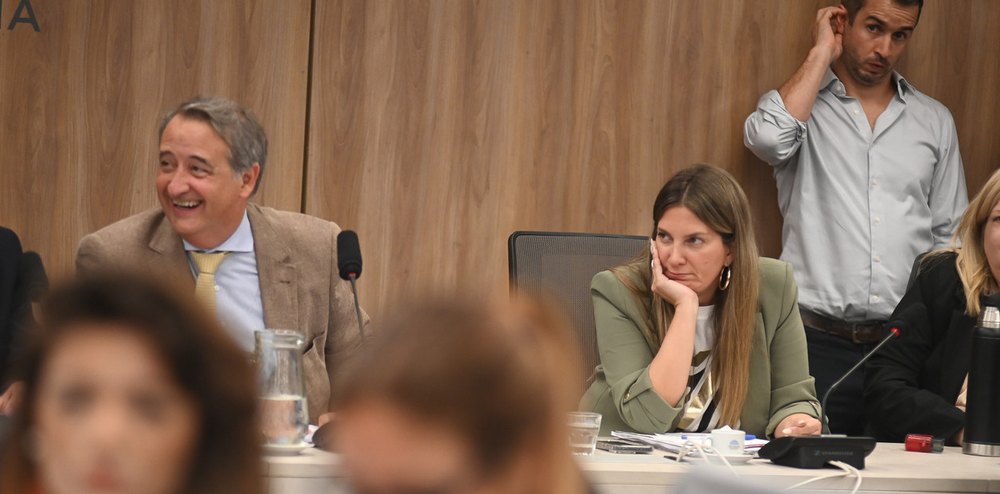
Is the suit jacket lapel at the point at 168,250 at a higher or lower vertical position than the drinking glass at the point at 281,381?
higher

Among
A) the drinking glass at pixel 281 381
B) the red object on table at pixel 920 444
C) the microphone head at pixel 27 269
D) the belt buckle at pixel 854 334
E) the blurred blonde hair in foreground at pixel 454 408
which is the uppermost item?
the blurred blonde hair in foreground at pixel 454 408

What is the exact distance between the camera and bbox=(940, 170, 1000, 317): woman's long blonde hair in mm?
2564

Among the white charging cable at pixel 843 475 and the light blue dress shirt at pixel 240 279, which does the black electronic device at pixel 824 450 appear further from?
the light blue dress shirt at pixel 240 279

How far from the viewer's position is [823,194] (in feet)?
12.1

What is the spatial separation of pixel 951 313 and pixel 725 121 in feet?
4.69

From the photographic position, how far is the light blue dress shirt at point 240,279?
2385mm

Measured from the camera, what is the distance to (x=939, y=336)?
8.79 feet

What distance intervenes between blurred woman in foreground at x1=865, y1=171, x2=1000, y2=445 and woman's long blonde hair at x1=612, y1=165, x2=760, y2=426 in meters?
0.38

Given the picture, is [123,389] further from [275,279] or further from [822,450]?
[275,279]

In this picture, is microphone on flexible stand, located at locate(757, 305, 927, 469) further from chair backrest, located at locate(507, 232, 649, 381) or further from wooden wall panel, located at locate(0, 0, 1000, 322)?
wooden wall panel, located at locate(0, 0, 1000, 322)

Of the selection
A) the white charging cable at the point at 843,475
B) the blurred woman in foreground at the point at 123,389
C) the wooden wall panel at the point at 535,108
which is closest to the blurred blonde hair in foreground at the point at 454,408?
Answer: the blurred woman in foreground at the point at 123,389

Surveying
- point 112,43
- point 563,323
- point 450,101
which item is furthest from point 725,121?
point 563,323

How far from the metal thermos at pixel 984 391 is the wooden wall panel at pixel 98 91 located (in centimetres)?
245

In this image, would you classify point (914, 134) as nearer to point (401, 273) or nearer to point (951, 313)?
point (951, 313)
